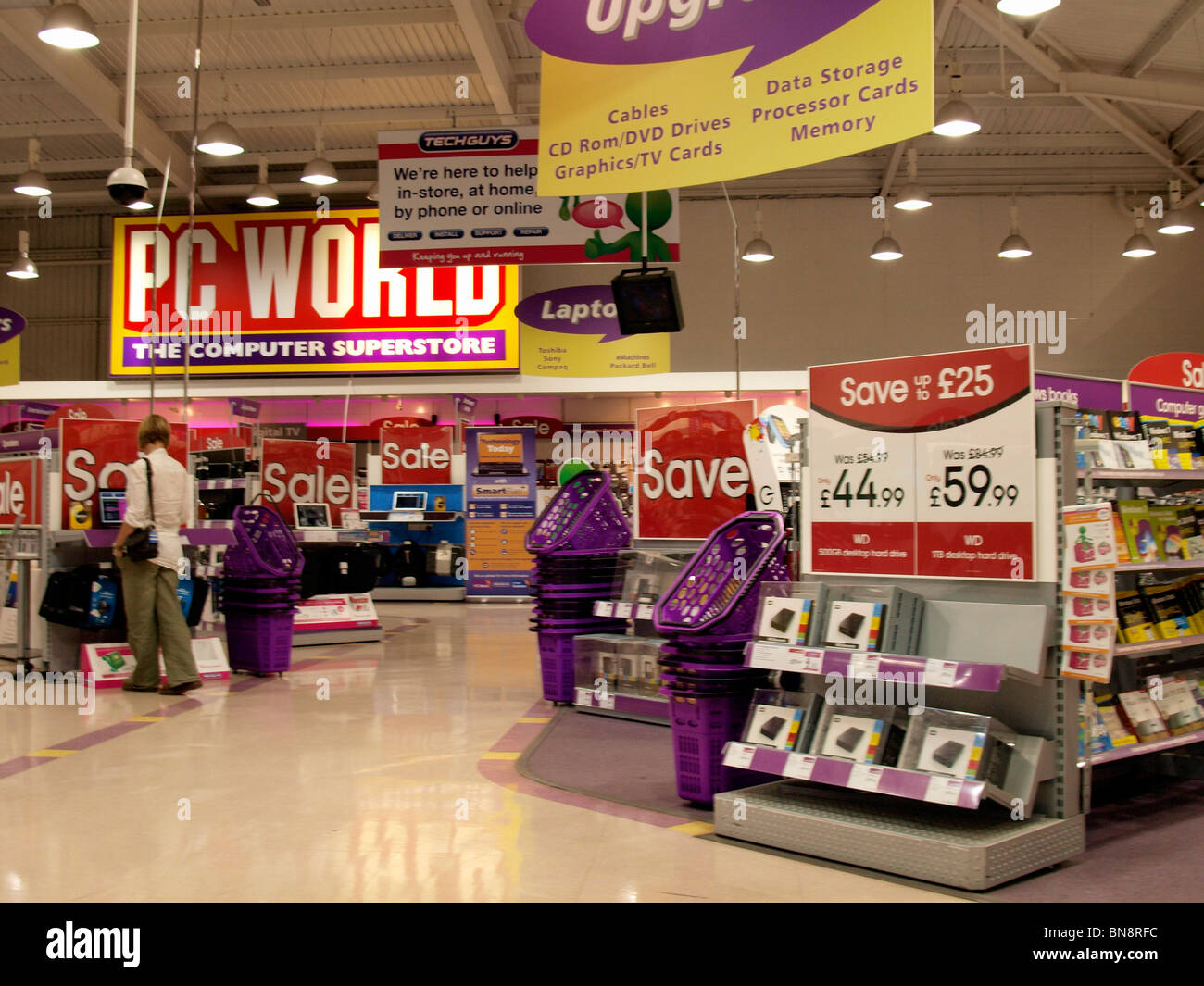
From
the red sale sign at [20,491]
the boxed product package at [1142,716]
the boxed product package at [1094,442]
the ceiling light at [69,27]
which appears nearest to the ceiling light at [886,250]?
the ceiling light at [69,27]

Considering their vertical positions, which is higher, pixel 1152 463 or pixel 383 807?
pixel 1152 463

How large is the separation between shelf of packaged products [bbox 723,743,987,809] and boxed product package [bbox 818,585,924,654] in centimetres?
40

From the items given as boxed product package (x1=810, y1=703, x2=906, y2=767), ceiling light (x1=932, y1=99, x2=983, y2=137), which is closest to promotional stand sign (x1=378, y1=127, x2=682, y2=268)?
ceiling light (x1=932, y1=99, x2=983, y2=137)

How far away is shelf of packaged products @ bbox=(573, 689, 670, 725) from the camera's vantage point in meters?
5.94

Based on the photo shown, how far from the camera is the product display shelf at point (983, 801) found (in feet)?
10.6

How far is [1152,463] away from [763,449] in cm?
209

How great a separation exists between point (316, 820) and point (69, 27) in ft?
20.0

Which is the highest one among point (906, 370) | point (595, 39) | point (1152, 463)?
point (595, 39)

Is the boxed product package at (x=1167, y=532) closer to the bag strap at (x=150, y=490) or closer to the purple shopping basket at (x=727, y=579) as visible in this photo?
the purple shopping basket at (x=727, y=579)

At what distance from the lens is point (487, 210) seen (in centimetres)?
795

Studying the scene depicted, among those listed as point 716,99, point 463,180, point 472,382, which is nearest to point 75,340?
point 472,382

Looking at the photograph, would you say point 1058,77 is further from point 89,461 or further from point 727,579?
point 89,461
